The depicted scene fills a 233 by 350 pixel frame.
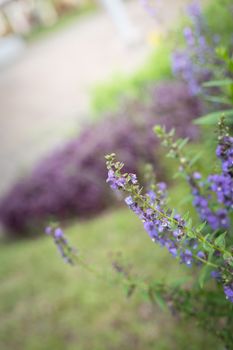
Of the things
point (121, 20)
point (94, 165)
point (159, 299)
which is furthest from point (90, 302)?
point (121, 20)

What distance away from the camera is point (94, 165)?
19.7 feet

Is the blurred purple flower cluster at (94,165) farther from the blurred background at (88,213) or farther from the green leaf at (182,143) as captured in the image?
the green leaf at (182,143)

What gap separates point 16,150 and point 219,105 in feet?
21.3

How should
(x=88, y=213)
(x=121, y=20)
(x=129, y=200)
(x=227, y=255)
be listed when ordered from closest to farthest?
1. (x=129, y=200)
2. (x=227, y=255)
3. (x=88, y=213)
4. (x=121, y=20)

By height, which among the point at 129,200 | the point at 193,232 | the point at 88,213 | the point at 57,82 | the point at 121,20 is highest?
the point at 121,20

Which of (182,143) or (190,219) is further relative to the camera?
(182,143)

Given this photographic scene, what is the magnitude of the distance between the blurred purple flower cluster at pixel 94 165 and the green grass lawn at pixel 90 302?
20.6 inches

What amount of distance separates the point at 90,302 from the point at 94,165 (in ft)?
7.79

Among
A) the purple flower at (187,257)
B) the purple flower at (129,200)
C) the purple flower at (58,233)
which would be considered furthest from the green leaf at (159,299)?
the purple flower at (129,200)

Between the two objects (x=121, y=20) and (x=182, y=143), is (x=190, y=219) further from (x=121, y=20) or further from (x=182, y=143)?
(x=121, y=20)

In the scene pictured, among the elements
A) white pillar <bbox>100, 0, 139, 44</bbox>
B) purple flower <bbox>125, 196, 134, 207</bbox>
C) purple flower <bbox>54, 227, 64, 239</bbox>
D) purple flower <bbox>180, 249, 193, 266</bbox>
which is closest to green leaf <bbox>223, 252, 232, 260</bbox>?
purple flower <bbox>180, 249, 193, 266</bbox>

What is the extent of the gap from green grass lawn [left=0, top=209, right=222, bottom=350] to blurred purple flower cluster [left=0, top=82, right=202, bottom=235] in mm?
523

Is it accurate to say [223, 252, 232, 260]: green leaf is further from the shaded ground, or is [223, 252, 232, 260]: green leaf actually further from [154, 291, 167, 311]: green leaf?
the shaded ground

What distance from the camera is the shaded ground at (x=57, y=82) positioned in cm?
969
